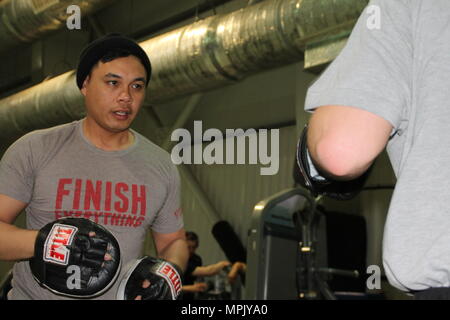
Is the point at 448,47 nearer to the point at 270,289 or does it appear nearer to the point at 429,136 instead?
the point at 429,136

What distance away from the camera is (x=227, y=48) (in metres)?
3.60

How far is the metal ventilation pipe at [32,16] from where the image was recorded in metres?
3.89

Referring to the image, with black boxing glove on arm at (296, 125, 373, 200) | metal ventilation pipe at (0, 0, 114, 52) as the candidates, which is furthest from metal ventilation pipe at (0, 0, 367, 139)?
black boxing glove on arm at (296, 125, 373, 200)

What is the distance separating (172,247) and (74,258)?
471mm

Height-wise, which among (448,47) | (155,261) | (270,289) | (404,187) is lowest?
(270,289)

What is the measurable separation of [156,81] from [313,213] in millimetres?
1551

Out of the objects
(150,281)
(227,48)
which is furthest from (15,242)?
(227,48)

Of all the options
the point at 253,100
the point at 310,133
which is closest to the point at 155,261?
the point at 310,133

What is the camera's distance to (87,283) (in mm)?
1526

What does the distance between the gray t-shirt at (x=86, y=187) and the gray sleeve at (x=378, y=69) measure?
1121 millimetres

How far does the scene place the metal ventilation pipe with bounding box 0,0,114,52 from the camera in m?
3.89

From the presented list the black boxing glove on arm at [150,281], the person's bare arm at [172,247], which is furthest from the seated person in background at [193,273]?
the black boxing glove on arm at [150,281]

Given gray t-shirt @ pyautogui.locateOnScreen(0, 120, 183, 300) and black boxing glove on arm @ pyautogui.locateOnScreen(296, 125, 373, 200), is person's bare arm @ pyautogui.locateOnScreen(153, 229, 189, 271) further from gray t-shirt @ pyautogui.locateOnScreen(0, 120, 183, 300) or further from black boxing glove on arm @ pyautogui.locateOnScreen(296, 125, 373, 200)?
black boxing glove on arm @ pyautogui.locateOnScreen(296, 125, 373, 200)

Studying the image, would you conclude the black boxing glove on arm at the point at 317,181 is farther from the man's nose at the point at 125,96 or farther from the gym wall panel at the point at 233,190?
the gym wall panel at the point at 233,190
